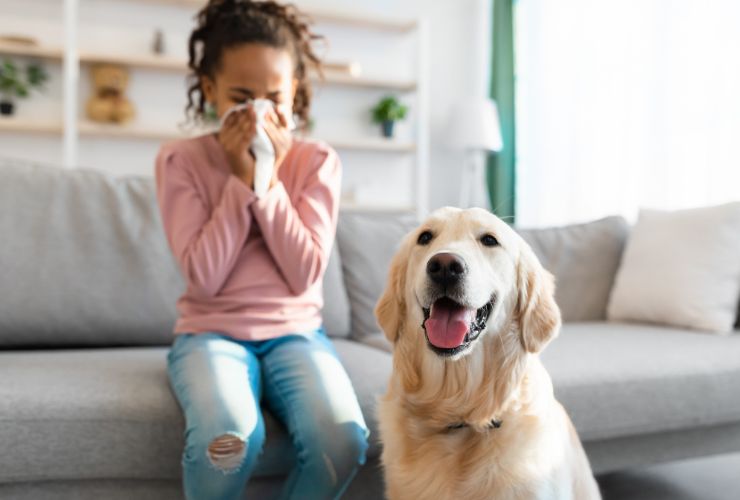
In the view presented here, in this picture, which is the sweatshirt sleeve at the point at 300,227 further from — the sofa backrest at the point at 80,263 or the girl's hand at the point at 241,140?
the sofa backrest at the point at 80,263

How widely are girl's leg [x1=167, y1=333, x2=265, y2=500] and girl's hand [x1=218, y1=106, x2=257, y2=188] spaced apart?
1.46 feet

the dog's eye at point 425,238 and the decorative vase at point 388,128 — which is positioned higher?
the decorative vase at point 388,128

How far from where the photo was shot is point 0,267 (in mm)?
1816

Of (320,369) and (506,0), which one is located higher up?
(506,0)

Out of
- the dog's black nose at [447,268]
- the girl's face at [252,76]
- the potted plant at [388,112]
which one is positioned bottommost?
the dog's black nose at [447,268]

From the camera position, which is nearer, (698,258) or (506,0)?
(698,258)

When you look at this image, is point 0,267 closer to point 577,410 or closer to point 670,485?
point 577,410

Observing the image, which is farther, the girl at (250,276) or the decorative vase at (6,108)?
the decorative vase at (6,108)

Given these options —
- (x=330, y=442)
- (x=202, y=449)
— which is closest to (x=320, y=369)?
(x=330, y=442)

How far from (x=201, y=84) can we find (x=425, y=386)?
1071 mm

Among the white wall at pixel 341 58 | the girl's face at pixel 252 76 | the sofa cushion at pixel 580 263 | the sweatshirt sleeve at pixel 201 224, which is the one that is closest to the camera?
the sweatshirt sleeve at pixel 201 224

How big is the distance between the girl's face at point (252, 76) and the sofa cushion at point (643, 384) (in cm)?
99

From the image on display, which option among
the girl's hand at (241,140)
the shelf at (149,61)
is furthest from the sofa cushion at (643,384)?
the shelf at (149,61)

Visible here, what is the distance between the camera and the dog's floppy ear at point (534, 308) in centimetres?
124
